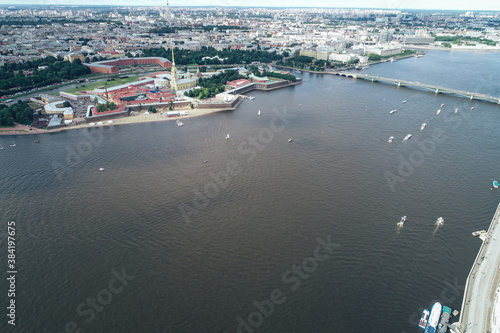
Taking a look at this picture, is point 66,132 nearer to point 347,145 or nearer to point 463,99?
point 347,145

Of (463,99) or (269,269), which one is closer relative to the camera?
(269,269)

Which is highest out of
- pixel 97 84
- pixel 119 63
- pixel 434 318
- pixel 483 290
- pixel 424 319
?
pixel 119 63

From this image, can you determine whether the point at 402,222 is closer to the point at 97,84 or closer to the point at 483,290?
the point at 483,290

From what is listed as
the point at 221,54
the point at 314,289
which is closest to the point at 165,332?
the point at 314,289

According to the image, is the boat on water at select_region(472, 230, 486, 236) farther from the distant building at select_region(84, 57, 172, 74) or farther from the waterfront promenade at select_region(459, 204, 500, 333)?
the distant building at select_region(84, 57, 172, 74)

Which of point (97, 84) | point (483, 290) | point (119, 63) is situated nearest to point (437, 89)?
point (483, 290)

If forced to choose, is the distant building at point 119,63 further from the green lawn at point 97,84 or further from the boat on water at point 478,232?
the boat on water at point 478,232

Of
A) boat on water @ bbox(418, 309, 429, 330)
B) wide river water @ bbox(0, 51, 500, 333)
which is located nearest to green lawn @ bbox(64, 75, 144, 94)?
wide river water @ bbox(0, 51, 500, 333)
